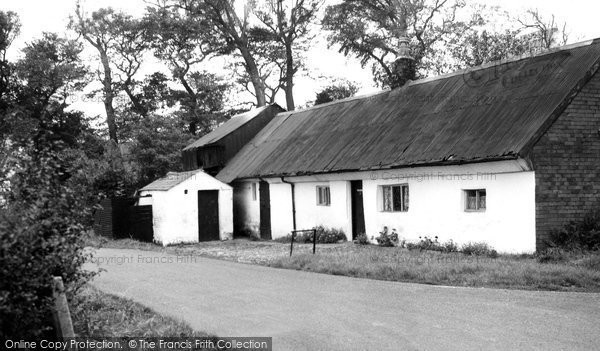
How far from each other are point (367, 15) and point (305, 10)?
4.80 metres

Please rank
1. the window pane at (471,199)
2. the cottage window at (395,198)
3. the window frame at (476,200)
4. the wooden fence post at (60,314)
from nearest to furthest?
the wooden fence post at (60,314), the window frame at (476,200), the window pane at (471,199), the cottage window at (395,198)

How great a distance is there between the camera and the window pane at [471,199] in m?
17.5

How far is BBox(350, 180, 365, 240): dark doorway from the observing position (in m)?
22.0

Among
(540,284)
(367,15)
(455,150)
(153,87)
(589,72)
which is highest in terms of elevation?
(367,15)

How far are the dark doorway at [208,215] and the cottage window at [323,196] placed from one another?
15.9ft

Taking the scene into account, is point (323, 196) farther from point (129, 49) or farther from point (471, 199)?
point (129, 49)

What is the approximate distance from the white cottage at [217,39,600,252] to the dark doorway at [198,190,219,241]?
2111 mm

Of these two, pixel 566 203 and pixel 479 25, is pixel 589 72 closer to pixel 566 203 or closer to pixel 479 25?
pixel 566 203

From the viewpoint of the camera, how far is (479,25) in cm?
3762

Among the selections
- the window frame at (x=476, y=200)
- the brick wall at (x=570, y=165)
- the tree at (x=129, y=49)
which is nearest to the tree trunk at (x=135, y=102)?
the tree at (x=129, y=49)

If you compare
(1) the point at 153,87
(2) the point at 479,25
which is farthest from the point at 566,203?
(1) the point at 153,87

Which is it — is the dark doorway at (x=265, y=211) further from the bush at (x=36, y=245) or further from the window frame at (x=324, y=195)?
the bush at (x=36, y=245)

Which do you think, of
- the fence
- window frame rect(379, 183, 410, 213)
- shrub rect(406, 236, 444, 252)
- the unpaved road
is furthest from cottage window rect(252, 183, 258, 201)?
the unpaved road

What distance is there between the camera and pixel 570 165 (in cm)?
1617
